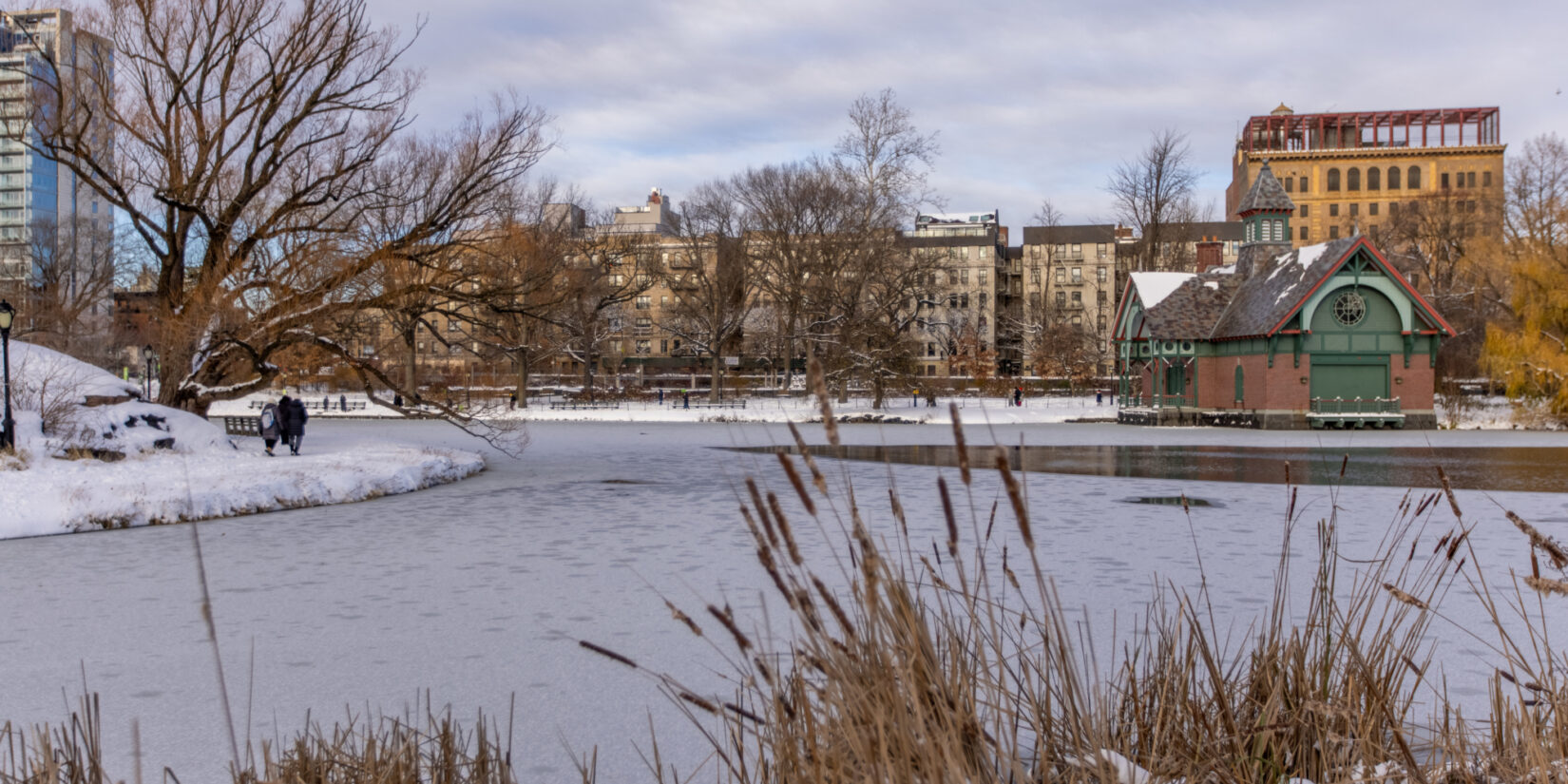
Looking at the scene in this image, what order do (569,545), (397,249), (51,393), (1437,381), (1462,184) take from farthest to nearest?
(1462,184), (1437,381), (397,249), (51,393), (569,545)

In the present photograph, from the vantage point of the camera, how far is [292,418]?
74.4 feet

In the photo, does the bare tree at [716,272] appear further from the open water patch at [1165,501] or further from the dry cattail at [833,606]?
the dry cattail at [833,606]

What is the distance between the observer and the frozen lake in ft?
18.6

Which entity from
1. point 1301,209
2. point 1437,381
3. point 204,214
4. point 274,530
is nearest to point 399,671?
point 274,530

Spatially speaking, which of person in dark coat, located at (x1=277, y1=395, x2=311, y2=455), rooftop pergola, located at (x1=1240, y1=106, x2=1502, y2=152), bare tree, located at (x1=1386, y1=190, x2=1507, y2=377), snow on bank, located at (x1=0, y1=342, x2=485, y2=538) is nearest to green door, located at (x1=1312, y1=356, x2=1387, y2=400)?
bare tree, located at (x1=1386, y1=190, x2=1507, y2=377)

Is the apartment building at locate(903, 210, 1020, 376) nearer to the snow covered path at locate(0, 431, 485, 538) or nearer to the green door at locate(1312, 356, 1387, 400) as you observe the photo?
the green door at locate(1312, 356, 1387, 400)

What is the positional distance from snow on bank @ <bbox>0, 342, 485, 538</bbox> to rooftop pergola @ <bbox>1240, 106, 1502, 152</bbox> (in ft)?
368

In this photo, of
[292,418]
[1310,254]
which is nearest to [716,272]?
[1310,254]

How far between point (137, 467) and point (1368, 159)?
4670 inches

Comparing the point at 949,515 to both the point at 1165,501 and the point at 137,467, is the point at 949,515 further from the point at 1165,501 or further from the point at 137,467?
the point at 137,467

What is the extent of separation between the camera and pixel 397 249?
835 inches

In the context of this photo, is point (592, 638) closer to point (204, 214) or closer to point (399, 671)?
point (399, 671)

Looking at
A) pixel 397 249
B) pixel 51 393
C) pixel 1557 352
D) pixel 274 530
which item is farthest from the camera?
pixel 1557 352

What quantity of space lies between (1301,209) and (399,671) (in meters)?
122
